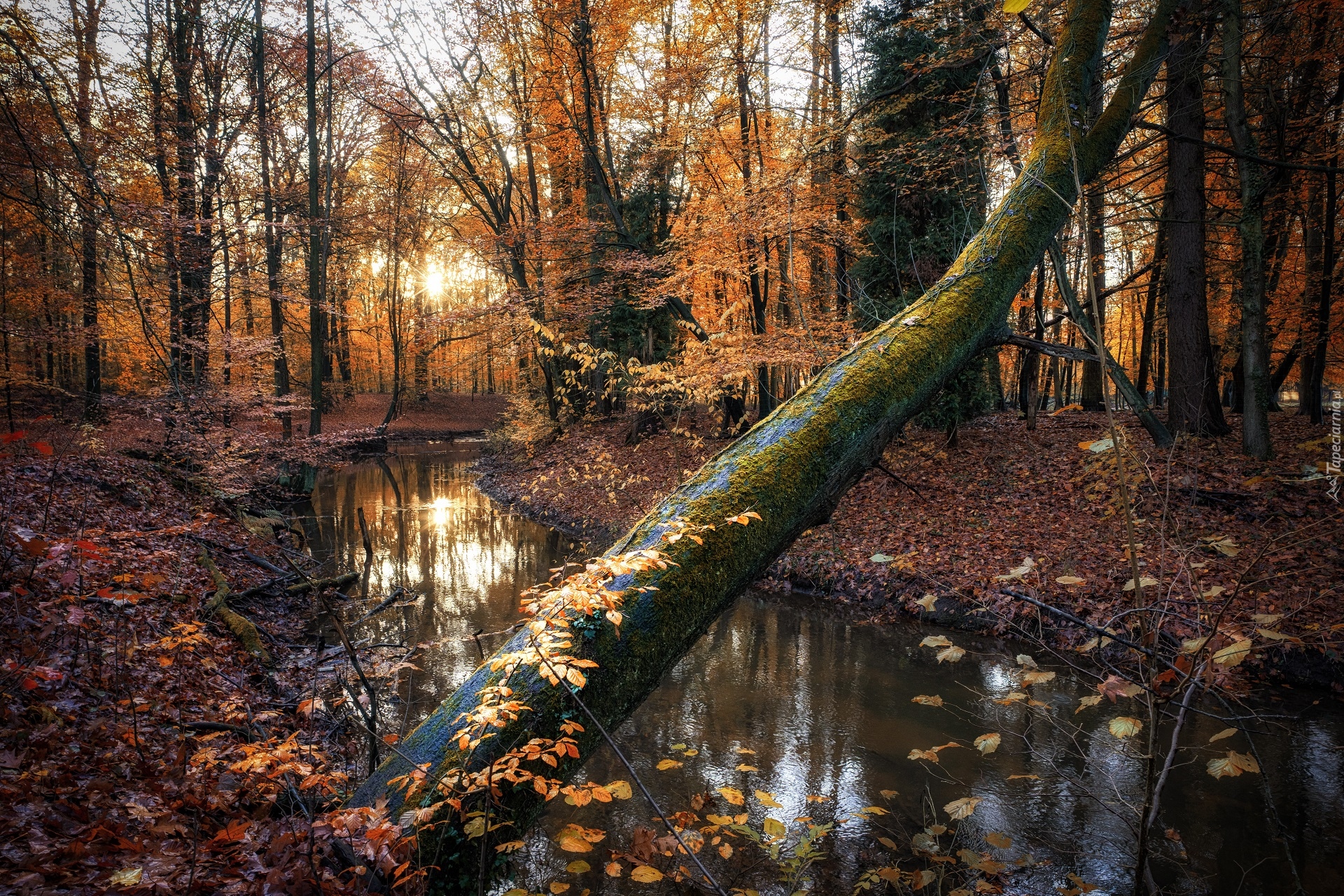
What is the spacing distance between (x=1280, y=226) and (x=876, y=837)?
47.1ft

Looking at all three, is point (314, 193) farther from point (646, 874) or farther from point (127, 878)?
point (646, 874)

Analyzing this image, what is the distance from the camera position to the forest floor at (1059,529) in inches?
233

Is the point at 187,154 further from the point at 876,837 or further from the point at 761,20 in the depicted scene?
the point at 876,837

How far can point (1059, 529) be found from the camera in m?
8.23

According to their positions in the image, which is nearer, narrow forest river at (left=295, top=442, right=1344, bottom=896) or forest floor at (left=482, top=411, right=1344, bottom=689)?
narrow forest river at (left=295, top=442, right=1344, bottom=896)

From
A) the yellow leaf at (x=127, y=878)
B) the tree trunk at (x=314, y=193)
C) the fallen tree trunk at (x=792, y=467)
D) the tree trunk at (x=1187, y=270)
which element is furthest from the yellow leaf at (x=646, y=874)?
the tree trunk at (x=314, y=193)

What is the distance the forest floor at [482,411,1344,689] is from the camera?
5.93m

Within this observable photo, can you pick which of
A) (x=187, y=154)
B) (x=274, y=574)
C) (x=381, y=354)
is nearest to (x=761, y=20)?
(x=187, y=154)

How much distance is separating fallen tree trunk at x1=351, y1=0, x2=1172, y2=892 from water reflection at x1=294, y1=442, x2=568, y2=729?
2033 millimetres

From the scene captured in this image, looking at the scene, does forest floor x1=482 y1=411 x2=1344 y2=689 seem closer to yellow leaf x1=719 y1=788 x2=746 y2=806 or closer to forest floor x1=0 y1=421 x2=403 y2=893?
yellow leaf x1=719 y1=788 x2=746 y2=806

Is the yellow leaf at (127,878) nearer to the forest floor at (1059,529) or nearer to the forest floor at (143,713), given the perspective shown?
the forest floor at (143,713)

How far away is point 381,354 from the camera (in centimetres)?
3462

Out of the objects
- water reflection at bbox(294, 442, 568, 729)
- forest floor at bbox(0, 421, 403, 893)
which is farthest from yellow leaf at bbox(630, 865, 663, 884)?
water reflection at bbox(294, 442, 568, 729)

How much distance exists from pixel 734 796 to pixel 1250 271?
8940 millimetres
